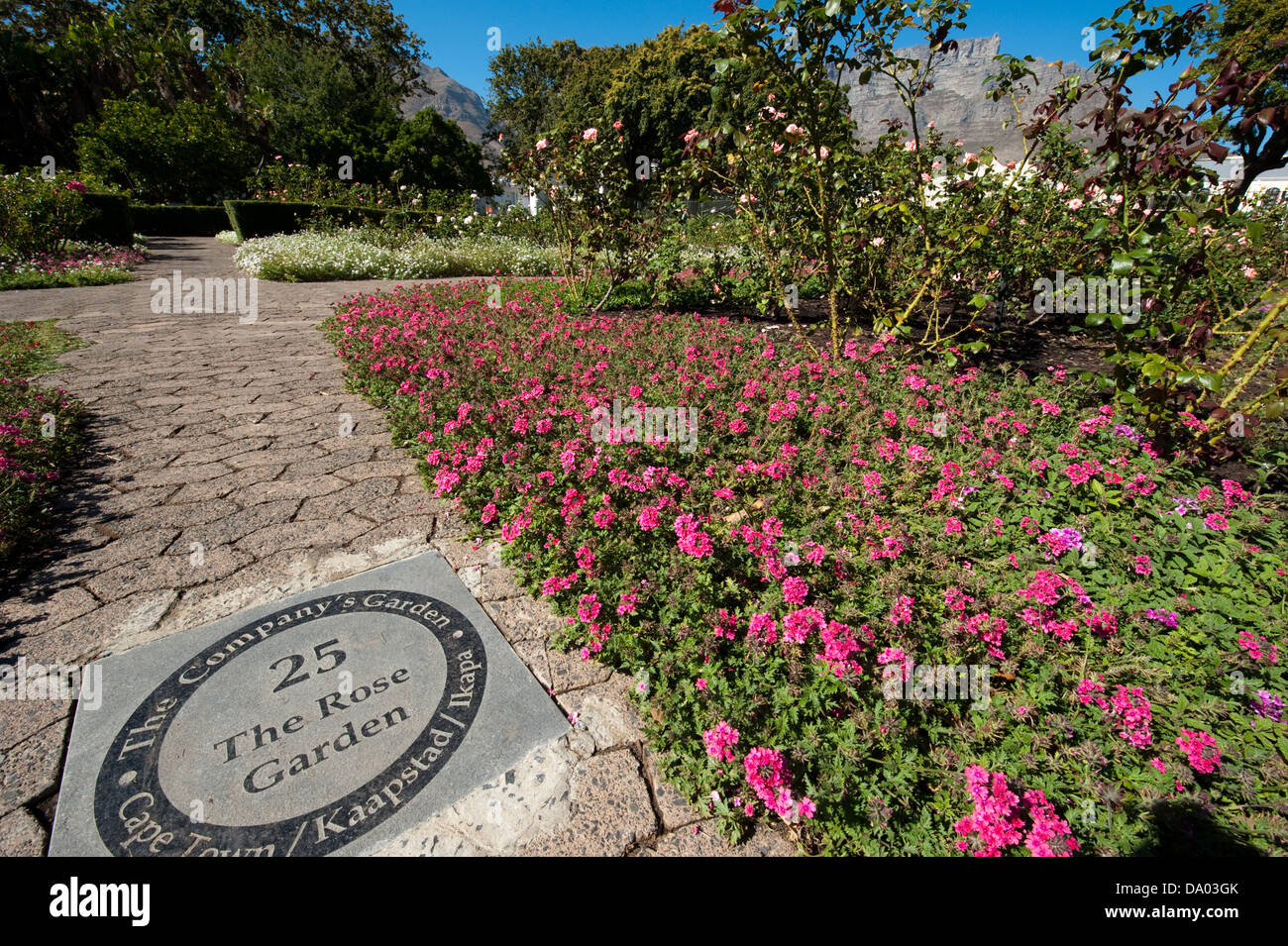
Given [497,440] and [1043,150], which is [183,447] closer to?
[497,440]

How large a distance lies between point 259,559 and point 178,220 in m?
25.0

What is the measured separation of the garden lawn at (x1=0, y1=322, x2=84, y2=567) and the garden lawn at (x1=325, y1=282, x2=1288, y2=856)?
1930mm

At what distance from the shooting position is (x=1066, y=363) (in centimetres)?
441

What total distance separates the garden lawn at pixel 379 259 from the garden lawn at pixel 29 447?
21.2 ft

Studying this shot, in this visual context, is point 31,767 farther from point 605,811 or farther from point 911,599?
point 911,599

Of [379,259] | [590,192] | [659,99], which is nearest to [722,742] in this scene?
[590,192]

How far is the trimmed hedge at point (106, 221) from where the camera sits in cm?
1293

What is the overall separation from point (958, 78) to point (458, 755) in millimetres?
149420

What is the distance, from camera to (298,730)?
174 cm

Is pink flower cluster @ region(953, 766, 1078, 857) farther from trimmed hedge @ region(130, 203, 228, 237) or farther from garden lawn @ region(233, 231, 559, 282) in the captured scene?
trimmed hedge @ region(130, 203, 228, 237)

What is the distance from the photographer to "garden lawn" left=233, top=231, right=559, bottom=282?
35.6ft

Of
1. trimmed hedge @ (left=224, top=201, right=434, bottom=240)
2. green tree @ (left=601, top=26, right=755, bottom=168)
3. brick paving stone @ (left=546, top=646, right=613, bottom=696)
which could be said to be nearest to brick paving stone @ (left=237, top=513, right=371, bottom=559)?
brick paving stone @ (left=546, top=646, right=613, bottom=696)

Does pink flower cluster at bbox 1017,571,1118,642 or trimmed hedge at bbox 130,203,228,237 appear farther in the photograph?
trimmed hedge at bbox 130,203,228,237

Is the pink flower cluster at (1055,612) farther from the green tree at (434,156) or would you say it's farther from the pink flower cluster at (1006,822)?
the green tree at (434,156)
